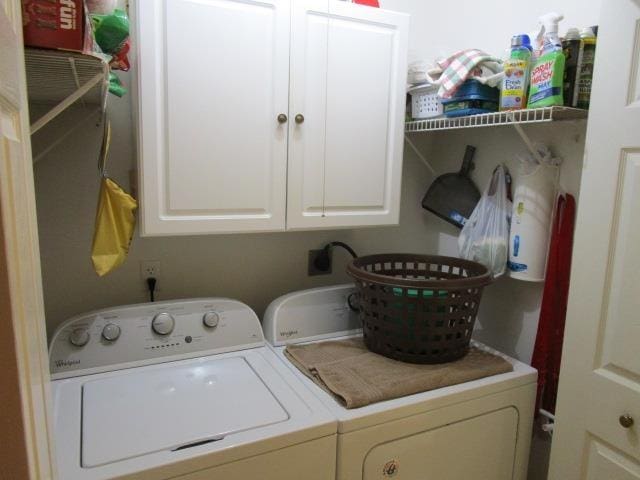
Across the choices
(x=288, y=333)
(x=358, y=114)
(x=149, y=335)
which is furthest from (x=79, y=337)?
(x=358, y=114)

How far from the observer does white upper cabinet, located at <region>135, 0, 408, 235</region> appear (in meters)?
1.30

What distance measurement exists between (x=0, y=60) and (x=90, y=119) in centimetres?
131

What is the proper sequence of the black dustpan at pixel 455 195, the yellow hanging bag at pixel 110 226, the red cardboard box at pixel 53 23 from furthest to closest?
the black dustpan at pixel 455 195 → the yellow hanging bag at pixel 110 226 → the red cardboard box at pixel 53 23

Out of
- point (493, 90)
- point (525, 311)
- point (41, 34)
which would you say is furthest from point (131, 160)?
point (525, 311)

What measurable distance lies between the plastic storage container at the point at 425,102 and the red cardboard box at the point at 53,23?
1.18m

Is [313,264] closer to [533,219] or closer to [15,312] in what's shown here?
[533,219]

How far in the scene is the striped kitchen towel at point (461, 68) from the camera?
1.51m

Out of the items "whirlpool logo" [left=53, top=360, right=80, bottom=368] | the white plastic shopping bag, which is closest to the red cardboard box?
"whirlpool logo" [left=53, top=360, right=80, bottom=368]

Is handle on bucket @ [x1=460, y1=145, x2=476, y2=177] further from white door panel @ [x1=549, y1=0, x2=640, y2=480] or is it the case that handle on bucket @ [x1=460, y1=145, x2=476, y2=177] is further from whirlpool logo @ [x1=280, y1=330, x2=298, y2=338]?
whirlpool logo @ [x1=280, y1=330, x2=298, y2=338]

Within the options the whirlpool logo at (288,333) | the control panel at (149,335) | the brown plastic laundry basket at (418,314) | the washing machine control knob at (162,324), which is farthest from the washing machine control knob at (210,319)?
the brown plastic laundry basket at (418,314)

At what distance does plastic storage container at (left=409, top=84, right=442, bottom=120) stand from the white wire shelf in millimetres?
26

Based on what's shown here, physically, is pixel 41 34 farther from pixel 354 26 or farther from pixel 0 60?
pixel 354 26

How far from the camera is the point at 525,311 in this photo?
1765mm

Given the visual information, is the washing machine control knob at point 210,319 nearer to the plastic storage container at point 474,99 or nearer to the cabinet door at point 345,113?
the cabinet door at point 345,113
